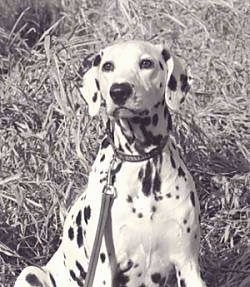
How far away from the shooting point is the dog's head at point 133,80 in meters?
3.83

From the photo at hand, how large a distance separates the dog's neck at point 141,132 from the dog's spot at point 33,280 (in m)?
0.78

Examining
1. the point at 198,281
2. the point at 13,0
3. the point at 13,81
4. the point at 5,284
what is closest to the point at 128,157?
the point at 198,281

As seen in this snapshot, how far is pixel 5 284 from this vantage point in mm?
5199

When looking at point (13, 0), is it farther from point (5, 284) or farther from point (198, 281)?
point (198, 281)

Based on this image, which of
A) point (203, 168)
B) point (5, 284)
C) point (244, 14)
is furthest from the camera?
point (244, 14)

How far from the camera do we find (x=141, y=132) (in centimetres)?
411

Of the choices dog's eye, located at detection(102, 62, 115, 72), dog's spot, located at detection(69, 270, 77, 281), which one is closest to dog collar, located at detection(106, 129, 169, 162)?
dog's eye, located at detection(102, 62, 115, 72)

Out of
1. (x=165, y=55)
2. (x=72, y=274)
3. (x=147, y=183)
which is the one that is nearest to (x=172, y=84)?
(x=165, y=55)

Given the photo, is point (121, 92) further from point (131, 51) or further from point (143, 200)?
point (143, 200)

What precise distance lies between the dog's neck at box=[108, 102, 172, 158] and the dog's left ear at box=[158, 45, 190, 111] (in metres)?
0.05

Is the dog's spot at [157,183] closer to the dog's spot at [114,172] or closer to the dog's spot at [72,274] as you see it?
the dog's spot at [114,172]

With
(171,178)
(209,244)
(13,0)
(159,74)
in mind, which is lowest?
(209,244)

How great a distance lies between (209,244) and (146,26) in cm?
181

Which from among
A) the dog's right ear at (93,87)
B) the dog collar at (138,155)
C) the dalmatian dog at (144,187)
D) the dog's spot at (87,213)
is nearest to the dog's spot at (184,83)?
the dalmatian dog at (144,187)
